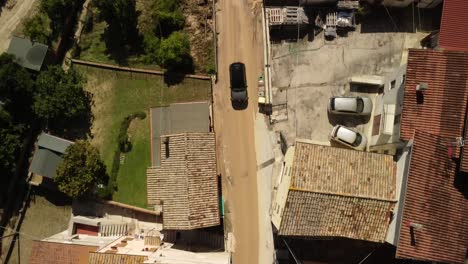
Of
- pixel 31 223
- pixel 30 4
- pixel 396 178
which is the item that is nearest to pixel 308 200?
pixel 396 178

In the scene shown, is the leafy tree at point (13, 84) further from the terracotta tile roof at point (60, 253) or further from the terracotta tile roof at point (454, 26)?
the terracotta tile roof at point (454, 26)

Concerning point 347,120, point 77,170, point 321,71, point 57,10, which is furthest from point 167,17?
point 347,120

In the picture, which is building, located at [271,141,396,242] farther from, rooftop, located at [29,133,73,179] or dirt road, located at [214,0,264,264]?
rooftop, located at [29,133,73,179]

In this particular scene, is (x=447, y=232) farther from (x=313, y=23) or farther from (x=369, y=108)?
(x=313, y=23)

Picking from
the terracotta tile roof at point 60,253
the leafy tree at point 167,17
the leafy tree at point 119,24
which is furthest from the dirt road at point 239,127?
the terracotta tile roof at point 60,253

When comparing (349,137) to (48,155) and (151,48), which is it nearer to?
(151,48)

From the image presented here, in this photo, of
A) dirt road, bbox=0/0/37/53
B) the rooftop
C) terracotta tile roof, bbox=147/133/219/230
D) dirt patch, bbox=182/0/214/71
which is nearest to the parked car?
terracotta tile roof, bbox=147/133/219/230
